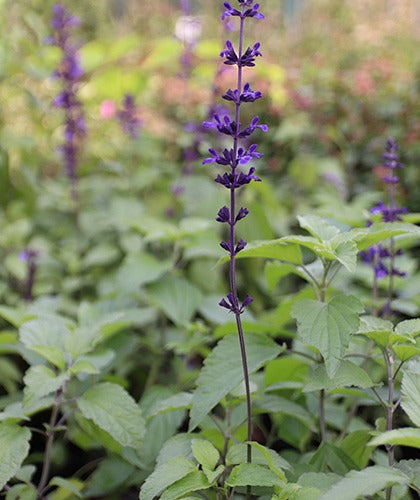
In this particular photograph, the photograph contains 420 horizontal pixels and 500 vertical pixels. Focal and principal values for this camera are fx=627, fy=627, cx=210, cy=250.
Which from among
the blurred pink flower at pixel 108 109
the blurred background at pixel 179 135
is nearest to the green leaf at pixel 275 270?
the blurred background at pixel 179 135

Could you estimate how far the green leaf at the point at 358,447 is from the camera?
57.0 inches

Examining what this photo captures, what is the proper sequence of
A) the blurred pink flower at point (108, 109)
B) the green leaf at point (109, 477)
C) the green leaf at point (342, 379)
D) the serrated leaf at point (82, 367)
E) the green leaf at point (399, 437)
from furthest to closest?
1. the blurred pink flower at point (108, 109)
2. the green leaf at point (109, 477)
3. the serrated leaf at point (82, 367)
4. the green leaf at point (342, 379)
5. the green leaf at point (399, 437)

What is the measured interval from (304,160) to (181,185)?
88 cm

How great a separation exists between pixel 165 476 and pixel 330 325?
0.43m

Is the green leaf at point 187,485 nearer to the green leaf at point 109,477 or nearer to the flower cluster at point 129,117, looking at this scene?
the green leaf at point 109,477

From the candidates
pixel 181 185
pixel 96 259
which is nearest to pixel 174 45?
pixel 181 185

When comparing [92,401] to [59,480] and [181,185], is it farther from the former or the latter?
[181,185]

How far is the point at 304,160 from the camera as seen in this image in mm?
3490

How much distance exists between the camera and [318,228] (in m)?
1.46

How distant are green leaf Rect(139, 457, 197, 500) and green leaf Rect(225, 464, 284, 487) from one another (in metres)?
0.08

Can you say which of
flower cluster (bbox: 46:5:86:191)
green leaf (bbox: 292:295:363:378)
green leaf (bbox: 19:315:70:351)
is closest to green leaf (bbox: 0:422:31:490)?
green leaf (bbox: 19:315:70:351)

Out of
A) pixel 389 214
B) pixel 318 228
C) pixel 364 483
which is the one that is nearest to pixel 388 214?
pixel 389 214

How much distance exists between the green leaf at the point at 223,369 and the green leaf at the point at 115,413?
145 millimetres

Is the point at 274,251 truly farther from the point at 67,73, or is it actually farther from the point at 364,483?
the point at 67,73
